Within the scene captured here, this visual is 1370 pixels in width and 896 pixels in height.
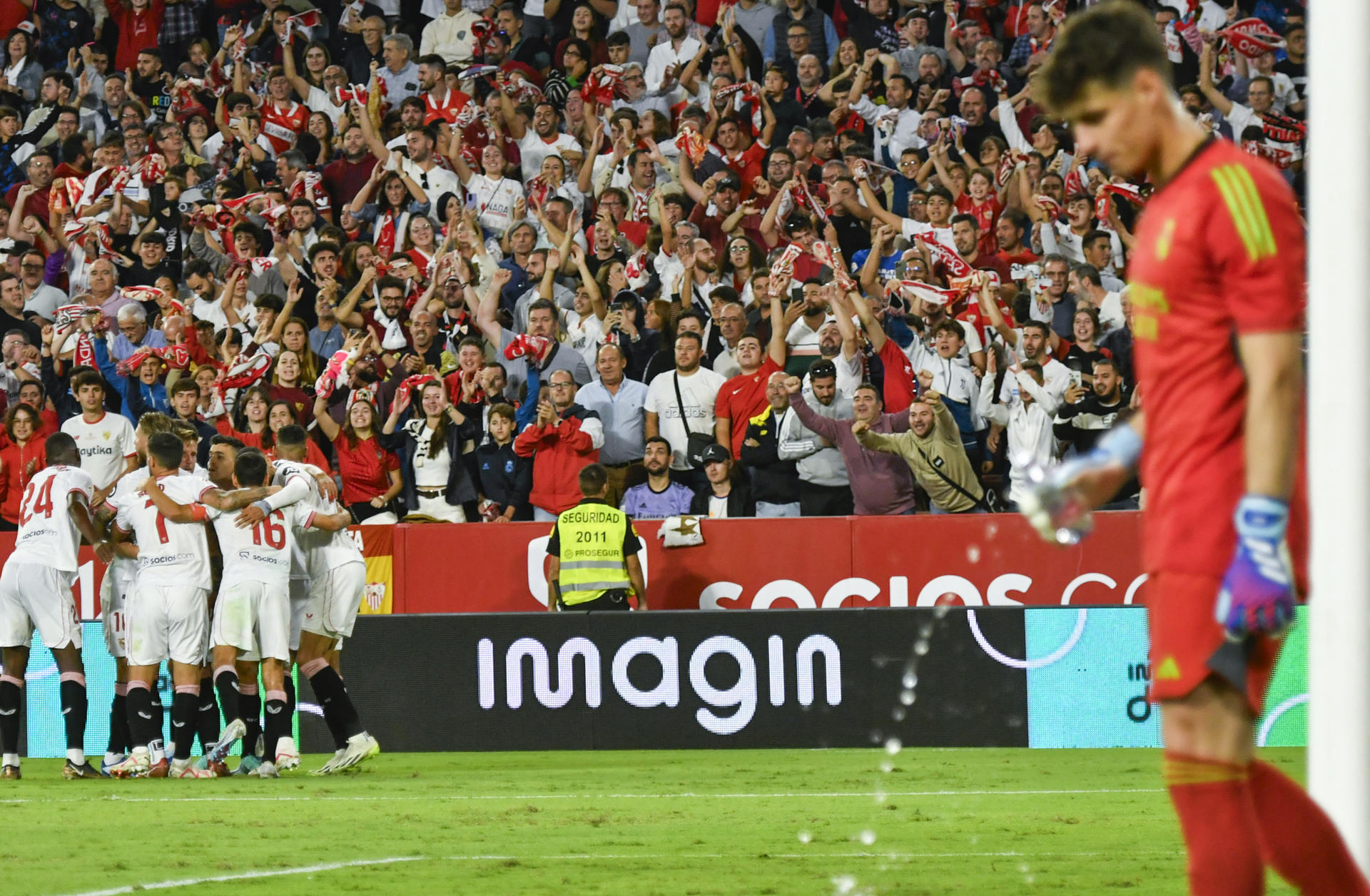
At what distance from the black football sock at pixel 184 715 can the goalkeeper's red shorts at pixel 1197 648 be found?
8.70m

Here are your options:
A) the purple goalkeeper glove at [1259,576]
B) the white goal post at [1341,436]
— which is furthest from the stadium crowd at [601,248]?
the purple goalkeeper glove at [1259,576]

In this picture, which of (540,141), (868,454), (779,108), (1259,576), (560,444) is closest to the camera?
(1259,576)

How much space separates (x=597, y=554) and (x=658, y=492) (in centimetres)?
115

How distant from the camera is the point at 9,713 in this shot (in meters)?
11.7

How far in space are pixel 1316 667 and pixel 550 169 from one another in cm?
1365

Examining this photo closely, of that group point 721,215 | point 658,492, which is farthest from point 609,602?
point 721,215

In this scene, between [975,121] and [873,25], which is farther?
[873,25]

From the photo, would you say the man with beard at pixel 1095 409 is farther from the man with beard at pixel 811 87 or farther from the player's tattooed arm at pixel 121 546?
the player's tattooed arm at pixel 121 546

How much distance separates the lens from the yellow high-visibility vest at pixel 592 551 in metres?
13.3

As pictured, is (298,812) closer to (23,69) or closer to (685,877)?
(685,877)

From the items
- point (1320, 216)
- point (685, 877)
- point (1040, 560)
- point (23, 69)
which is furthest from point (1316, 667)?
point (23, 69)

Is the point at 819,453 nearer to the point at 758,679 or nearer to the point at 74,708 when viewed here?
the point at 758,679

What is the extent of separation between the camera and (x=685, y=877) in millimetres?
6855

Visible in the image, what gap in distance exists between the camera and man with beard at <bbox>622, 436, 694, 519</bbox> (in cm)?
1415
